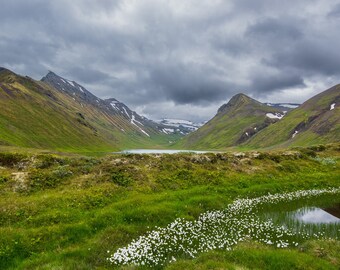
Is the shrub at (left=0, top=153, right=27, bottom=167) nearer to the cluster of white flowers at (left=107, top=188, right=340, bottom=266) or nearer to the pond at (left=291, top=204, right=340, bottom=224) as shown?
the cluster of white flowers at (left=107, top=188, right=340, bottom=266)

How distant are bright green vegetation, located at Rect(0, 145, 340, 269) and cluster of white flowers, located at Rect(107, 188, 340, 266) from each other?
3.33 ft

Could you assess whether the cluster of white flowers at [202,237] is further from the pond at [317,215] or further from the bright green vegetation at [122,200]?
the pond at [317,215]

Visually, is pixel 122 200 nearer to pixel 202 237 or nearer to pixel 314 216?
pixel 202 237

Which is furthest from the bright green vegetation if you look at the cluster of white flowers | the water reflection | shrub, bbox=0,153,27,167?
the water reflection

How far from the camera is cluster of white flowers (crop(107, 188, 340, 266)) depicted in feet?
60.4

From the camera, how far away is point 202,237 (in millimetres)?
21641

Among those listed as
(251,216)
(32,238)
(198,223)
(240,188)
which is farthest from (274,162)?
(32,238)

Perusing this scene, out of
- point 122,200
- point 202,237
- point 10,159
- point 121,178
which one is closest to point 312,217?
point 202,237

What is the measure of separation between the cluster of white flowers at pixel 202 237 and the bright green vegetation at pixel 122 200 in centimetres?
102

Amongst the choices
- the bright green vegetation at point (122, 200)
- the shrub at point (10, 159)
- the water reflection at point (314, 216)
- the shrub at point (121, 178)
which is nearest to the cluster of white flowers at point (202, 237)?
the bright green vegetation at point (122, 200)

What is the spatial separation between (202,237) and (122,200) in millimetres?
9230

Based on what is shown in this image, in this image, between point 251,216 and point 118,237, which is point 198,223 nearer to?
point 251,216

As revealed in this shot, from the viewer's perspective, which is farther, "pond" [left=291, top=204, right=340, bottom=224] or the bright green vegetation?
"pond" [left=291, top=204, right=340, bottom=224]

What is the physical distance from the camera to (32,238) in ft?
63.8
